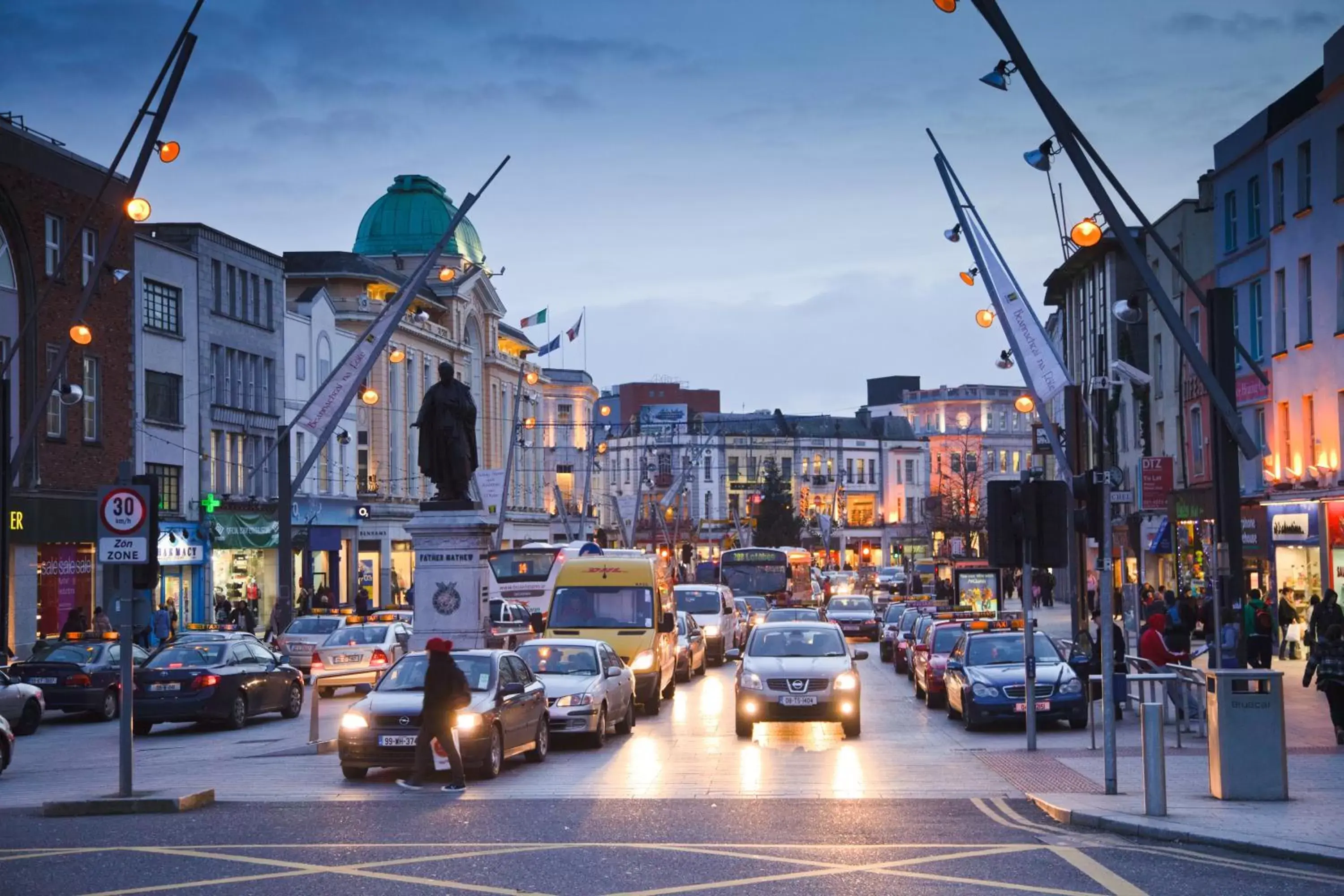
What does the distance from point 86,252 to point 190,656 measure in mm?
23851

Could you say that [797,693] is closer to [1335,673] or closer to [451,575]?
[1335,673]

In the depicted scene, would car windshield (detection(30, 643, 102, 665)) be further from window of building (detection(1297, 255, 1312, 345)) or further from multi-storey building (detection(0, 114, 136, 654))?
window of building (detection(1297, 255, 1312, 345))

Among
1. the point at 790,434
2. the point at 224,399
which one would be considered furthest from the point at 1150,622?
the point at 790,434

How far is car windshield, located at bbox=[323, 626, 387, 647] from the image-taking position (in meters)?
37.3

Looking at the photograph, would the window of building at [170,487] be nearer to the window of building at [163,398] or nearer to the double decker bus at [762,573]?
the window of building at [163,398]

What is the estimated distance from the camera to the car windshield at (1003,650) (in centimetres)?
2800

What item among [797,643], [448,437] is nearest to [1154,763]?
[797,643]

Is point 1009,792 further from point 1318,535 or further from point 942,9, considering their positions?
point 1318,535

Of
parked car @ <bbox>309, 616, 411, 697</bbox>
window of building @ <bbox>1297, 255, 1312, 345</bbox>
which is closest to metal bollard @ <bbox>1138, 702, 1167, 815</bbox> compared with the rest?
parked car @ <bbox>309, 616, 411, 697</bbox>

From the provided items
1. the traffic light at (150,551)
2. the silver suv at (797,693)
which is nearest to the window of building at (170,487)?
the silver suv at (797,693)

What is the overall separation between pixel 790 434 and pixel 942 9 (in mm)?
131911

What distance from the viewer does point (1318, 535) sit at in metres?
40.5

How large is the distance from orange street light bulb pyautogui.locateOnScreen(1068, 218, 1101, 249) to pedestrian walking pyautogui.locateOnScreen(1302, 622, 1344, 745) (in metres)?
6.30

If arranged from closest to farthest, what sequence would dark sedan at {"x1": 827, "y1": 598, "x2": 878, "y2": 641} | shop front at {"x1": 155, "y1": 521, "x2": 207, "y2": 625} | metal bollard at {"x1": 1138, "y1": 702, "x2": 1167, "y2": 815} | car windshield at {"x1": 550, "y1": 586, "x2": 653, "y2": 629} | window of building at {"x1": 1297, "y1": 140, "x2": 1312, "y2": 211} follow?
metal bollard at {"x1": 1138, "y1": 702, "x2": 1167, "y2": 815}
car windshield at {"x1": 550, "y1": 586, "x2": 653, "y2": 629}
window of building at {"x1": 1297, "y1": 140, "x2": 1312, "y2": 211}
shop front at {"x1": 155, "y1": 521, "x2": 207, "y2": 625}
dark sedan at {"x1": 827, "y1": 598, "x2": 878, "y2": 641}
